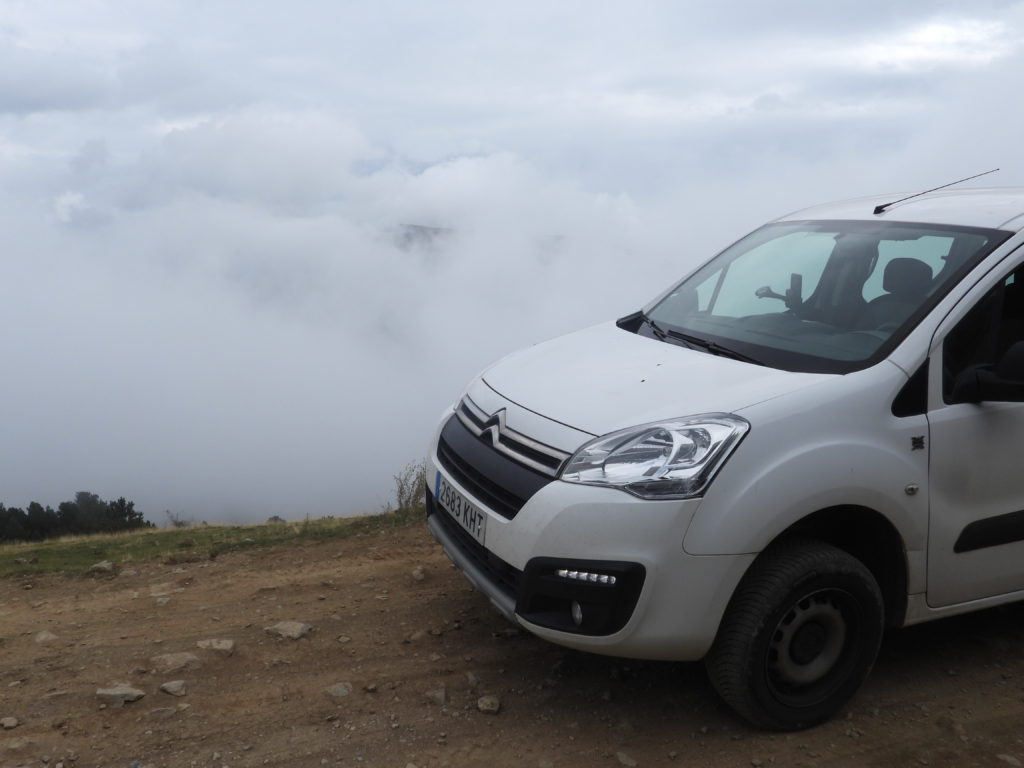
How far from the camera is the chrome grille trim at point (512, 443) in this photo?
321 cm

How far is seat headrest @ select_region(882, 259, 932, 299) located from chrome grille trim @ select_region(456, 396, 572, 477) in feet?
5.01

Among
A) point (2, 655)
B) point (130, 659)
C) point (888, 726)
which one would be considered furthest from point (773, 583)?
point (2, 655)

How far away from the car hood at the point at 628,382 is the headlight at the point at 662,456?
6 centimetres

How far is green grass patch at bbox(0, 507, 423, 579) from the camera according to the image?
19.1 ft

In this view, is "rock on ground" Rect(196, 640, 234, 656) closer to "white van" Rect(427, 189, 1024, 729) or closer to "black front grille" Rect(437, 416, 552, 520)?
"white van" Rect(427, 189, 1024, 729)

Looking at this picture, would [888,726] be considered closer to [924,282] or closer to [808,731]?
[808,731]

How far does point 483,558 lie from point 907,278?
6.54 ft

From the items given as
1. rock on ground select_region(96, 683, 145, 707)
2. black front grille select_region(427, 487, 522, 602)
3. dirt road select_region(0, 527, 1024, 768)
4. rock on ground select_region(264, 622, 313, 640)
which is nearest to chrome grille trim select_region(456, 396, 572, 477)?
black front grille select_region(427, 487, 522, 602)

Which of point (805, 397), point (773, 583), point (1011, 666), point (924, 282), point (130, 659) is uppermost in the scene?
point (924, 282)

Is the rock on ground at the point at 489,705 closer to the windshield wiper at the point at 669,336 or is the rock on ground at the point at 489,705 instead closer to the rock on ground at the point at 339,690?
the rock on ground at the point at 339,690

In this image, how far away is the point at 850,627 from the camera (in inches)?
132

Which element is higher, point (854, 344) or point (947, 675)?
point (854, 344)

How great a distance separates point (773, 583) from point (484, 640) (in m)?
1.54

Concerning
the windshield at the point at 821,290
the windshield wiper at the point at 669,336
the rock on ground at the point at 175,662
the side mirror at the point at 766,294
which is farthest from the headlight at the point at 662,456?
the rock on ground at the point at 175,662
